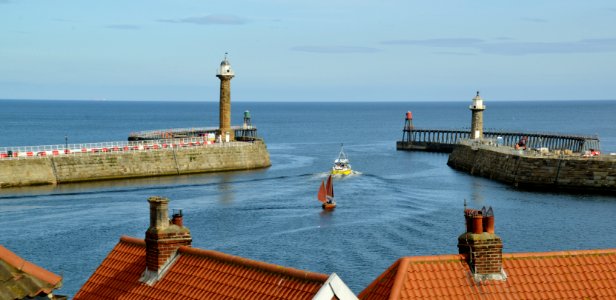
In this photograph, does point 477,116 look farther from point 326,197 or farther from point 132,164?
point 326,197

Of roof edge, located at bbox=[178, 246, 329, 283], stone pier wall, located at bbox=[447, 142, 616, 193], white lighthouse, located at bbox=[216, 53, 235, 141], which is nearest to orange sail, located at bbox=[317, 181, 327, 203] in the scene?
stone pier wall, located at bbox=[447, 142, 616, 193]

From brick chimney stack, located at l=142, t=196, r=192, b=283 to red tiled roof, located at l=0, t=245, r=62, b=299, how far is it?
36.0 ft

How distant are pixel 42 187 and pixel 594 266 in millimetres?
71545

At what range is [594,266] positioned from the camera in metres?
21.6

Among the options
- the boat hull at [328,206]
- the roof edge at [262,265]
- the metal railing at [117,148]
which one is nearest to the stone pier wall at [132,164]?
the metal railing at [117,148]

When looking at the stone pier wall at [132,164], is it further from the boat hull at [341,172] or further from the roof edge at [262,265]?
the roof edge at [262,265]

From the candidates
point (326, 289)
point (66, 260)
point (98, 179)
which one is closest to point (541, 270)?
point (326, 289)

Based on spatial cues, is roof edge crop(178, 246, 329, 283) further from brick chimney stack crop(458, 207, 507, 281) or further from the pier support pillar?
the pier support pillar

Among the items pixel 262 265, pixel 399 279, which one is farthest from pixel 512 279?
pixel 262 265

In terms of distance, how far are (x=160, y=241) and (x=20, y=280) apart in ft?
36.9

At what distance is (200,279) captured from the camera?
71.7 feet

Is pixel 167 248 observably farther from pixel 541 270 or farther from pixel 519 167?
pixel 519 167

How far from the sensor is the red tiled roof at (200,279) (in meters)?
20.0

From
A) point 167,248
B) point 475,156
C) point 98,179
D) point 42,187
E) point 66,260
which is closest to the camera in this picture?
point 167,248
